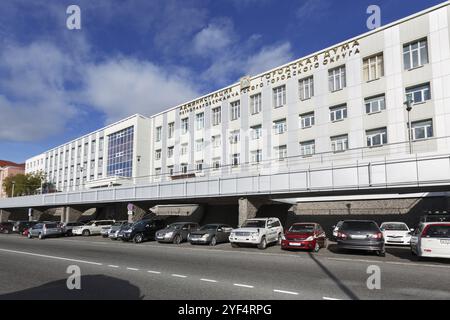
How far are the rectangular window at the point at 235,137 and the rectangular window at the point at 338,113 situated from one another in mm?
11295

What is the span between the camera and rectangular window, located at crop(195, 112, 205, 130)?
152 ft

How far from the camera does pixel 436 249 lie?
13.6 metres

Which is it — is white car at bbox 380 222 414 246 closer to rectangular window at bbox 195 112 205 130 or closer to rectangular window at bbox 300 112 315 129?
rectangular window at bbox 300 112 315 129

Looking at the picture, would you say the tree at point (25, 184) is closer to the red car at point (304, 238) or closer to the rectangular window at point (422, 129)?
the red car at point (304, 238)

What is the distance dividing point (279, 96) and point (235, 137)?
7.00 meters

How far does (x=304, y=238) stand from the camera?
59.2 ft

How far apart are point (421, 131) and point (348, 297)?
24.6 meters

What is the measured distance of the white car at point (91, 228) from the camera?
3591 centimetres

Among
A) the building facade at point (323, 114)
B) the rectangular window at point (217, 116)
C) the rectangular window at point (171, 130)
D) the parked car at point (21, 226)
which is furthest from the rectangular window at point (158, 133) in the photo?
the parked car at point (21, 226)

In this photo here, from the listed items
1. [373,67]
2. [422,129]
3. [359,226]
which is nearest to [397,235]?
[359,226]

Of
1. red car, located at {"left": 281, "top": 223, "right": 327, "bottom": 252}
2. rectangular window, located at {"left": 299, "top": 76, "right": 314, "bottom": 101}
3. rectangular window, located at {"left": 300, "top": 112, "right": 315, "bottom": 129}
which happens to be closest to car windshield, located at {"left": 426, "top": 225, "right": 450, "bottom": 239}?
red car, located at {"left": 281, "top": 223, "right": 327, "bottom": 252}

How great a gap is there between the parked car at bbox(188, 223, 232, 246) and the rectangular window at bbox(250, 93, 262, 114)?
1910 centimetres

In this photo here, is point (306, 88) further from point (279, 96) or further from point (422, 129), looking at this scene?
point (422, 129)

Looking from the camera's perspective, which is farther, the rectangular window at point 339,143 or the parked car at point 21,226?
the parked car at point 21,226
